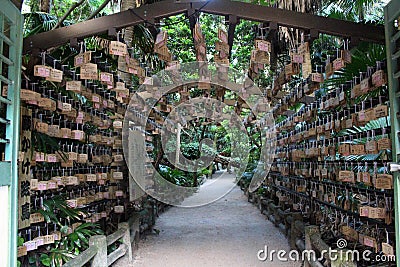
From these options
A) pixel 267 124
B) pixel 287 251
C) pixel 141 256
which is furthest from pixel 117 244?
pixel 267 124

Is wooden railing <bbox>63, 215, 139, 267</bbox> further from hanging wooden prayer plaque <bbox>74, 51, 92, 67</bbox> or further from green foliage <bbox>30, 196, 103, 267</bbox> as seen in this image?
hanging wooden prayer plaque <bbox>74, 51, 92, 67</bbox>

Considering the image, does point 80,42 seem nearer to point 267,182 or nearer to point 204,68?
point 204,68

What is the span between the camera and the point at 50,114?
391 centimetres

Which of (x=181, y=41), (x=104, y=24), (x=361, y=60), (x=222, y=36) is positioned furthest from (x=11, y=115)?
(x=181, y=41)

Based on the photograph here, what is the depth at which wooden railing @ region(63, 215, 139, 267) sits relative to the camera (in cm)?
345

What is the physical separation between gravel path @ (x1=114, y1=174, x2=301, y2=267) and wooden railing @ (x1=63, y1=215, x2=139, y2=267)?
0.20m

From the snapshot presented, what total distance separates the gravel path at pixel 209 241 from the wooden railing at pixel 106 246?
201 millimetres

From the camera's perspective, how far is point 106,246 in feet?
13.4

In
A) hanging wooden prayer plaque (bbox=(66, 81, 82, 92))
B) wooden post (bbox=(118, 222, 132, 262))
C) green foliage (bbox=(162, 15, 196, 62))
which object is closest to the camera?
hanging wooden prayer plaque (bbox=(66, 81, 82, 92))

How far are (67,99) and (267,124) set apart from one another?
211 inches

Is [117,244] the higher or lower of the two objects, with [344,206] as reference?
lower

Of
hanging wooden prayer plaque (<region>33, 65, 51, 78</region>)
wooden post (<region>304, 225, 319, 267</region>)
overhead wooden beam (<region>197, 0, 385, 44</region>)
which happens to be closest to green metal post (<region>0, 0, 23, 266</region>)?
hanging wooden prayer plaque (<region>33, 65, 51, 78</region>)

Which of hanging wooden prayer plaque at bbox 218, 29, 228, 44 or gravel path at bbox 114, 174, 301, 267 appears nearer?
hanging wooden prayer plaque at bbox 218, 29, 228, 44

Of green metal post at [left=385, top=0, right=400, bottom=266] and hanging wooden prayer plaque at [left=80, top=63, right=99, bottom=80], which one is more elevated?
hanging wooden prayer plaque at [left=80, top=63, right=99, bottom=80]
